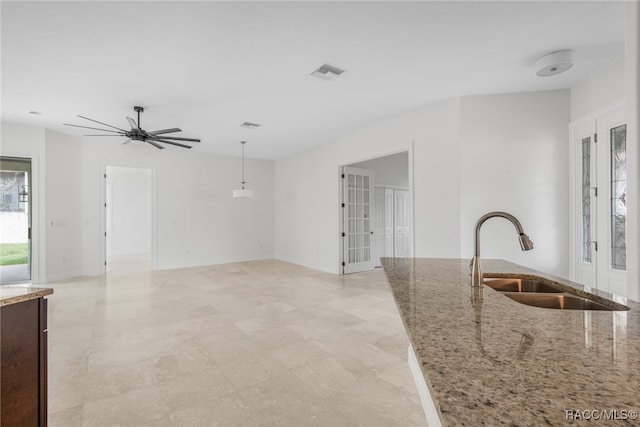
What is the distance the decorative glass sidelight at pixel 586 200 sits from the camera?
3.50 m

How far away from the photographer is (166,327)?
3.42 metres

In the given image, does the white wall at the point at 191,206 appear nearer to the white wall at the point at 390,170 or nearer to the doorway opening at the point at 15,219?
the doorway opening at the point at 15,219

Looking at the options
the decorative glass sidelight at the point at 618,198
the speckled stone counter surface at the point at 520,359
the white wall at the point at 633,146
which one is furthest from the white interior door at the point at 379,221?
the speckled stone counter surface at the point at 520,359

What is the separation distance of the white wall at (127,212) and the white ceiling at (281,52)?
19.5 ft

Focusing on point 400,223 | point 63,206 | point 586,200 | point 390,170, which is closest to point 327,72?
point 586,200

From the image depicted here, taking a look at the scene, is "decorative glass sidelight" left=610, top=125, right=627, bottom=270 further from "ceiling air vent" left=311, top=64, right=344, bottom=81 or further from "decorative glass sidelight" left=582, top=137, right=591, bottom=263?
"ceiling air vent" left=311, top=64, right=344, bottom=81

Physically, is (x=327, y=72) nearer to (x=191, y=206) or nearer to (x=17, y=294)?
(x=17, y=294)

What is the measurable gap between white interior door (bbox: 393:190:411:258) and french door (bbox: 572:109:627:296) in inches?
166

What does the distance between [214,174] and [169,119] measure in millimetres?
2930

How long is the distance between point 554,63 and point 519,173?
4.29 feet

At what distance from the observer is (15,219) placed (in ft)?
17.5

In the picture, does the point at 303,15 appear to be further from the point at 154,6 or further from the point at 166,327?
the point at 166,327

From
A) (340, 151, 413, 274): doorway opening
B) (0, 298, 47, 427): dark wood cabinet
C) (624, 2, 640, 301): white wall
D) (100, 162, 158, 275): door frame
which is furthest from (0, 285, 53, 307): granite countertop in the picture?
(100, 162, 158, 275): door frame

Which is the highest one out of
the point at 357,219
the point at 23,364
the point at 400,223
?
the point at 357,219
